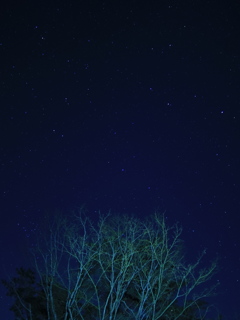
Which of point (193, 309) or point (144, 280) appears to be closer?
point (144, 280)

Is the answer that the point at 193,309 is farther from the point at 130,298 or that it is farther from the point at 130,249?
the point at 130,249

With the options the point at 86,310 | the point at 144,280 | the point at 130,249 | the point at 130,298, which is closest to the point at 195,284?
the point at 144,280

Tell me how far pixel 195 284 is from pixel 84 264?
165 inches

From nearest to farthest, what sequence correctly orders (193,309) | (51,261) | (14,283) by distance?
(51,261)
(14,283)
(193,309)

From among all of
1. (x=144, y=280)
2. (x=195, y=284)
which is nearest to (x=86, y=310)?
(x=144, y=280)

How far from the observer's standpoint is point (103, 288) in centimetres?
1328

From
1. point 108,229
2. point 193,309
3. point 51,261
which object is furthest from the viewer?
point 193,309

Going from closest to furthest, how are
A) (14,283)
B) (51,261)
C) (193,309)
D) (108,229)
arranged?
(51,261), (108,229), (14,283), (193,309)

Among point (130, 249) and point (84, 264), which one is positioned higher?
point (130, 249)

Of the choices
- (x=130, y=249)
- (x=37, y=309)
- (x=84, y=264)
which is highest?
(x=130, y=249)

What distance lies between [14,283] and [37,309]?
5.12 feet

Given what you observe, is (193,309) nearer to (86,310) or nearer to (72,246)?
(86,310)

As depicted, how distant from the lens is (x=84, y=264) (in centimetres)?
1142

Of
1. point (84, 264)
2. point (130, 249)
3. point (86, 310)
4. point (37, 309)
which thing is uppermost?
point (130, 249)
